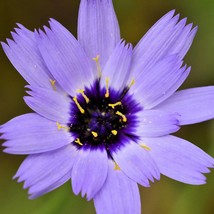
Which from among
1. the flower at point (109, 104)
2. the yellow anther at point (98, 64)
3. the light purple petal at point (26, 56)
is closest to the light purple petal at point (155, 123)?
the flower at point (109, 104)

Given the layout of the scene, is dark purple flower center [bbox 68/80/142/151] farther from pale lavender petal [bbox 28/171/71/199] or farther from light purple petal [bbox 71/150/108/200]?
pale lavender petal [bbox 28/171/71/199]

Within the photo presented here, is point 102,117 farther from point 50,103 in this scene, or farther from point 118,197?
point 118,197

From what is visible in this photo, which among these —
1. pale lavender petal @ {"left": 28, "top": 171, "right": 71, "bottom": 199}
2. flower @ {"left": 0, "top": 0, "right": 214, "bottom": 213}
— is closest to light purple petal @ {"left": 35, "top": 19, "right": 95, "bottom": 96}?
flower @ {"left": 0, "top": 0, "right": 214, "bottom": 213}

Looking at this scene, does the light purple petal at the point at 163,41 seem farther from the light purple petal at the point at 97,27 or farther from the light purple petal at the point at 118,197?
the light purple petal at the point at 118,197

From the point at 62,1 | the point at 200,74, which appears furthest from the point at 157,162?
the point at 62,1

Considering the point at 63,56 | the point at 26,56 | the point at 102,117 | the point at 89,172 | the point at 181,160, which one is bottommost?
the point at 181,160

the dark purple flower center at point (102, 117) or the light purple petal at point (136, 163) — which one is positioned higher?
the dark purple flower center at point (102, 117)

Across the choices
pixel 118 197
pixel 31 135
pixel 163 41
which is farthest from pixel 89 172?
pixel 163 41
